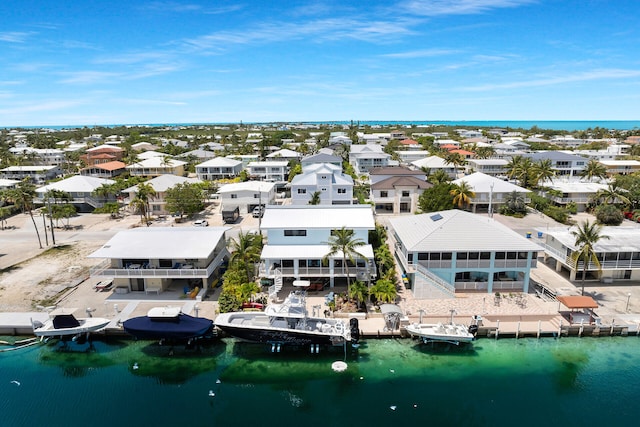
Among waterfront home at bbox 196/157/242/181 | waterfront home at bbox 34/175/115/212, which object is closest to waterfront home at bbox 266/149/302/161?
waterfront home at bbox 196/157/242/181

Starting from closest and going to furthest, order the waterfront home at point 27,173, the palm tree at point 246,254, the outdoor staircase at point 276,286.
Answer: the outdoor staircase at point 276,286 < the palm tree at point 246,254 < the waterfront home at point 27,173

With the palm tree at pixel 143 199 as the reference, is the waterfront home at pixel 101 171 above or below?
above

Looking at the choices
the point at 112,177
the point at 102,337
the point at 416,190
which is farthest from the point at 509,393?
the point at 112,177

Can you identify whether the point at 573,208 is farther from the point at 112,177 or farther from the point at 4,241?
the point at 112,177

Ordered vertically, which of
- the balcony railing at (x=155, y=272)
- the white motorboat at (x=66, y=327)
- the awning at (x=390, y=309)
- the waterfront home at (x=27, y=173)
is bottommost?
the white motorboat at (x=66, y=327)

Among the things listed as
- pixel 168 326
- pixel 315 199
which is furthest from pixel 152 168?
pixel 168 326

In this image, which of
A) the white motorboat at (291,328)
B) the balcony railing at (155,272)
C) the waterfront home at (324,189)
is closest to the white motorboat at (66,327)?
the balcony railing at (155,272)

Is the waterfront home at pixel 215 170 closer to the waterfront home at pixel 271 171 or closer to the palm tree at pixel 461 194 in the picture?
the waterfront home at pixel 271 171
